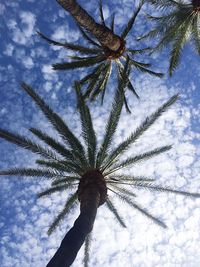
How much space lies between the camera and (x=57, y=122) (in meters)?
13.4

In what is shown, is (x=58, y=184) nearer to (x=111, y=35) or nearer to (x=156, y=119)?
(x=156, y=119)

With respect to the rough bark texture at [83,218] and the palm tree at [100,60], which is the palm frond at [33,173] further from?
the palm tree at [100,60]

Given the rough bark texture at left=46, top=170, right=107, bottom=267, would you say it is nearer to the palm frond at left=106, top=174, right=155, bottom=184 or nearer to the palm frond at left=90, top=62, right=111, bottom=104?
the palm frond at left=106, top=174, right=155, bottom=184

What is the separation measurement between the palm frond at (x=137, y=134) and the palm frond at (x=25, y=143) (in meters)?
1.87

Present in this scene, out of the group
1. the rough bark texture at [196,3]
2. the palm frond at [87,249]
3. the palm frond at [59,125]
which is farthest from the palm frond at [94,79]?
the palm frond at [87,249]

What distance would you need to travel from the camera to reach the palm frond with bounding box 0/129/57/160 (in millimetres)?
13430

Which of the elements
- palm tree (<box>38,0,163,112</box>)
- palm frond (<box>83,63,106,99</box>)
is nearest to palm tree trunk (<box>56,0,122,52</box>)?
palm tree (<box>38,0,163,112</box>)

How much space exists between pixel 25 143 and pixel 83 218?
362cm

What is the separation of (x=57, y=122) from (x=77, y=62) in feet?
14.1

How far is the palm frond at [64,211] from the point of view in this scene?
14.9 metres

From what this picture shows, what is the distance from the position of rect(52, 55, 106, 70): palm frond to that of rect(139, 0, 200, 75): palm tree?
2656mm

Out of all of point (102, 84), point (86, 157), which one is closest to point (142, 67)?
point (102, 84)

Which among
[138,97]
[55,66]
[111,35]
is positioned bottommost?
[111,35]

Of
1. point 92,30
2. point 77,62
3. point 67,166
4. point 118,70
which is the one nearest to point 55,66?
point 77,62
